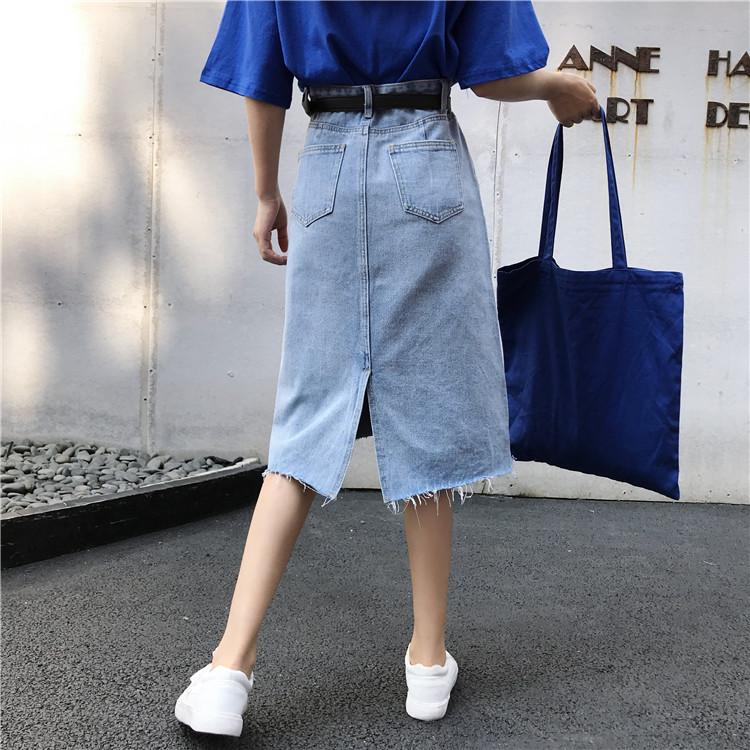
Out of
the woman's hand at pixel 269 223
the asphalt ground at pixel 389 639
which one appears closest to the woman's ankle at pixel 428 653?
the asphalt ground at pixel 389 639

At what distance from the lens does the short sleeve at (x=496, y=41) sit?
1.41m

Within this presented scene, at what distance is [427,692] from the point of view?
1.60 metres

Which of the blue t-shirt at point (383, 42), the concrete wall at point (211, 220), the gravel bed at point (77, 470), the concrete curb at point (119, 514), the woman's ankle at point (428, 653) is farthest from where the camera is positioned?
the concrete wall at point (211, 220)

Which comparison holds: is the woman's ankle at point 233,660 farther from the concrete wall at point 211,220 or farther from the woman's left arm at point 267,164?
the concrete wall at point 211,220

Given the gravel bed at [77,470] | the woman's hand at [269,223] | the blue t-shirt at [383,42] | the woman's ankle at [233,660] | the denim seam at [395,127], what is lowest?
the gravel bed at [77,470]

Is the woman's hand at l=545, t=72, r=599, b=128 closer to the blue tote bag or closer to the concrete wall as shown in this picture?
the blue tote bag

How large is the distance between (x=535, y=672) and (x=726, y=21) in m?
2.83

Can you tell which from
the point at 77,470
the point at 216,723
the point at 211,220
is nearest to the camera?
the point at 216,723

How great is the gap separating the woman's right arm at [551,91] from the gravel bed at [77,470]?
6.47 feet

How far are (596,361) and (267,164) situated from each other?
789 millimetres

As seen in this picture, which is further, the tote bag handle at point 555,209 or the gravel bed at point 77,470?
the gravel bed at point 77,470

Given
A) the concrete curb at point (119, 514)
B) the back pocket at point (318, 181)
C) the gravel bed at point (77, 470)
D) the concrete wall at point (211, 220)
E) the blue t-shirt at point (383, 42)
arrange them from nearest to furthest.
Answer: the blue t-shirt at point (383, 42) < the back pocket at point (318, 181) < the concrete curb at point (119, 514) < the gravel bed at point (77, 470) < the concrete wall at point (211, 220)

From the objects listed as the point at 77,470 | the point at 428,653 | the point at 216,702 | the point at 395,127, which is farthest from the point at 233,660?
the point at 77,470

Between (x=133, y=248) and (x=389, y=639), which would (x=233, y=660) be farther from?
(x=133, y=248)
